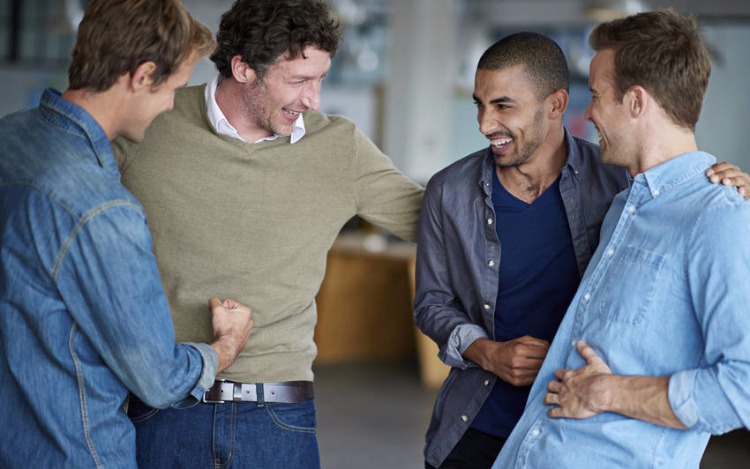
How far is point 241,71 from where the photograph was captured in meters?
2.32

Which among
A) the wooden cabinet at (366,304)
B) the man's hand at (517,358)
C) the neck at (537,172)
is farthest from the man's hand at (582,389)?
the wooden cabinet at (366,304)

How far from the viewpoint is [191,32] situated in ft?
5.90

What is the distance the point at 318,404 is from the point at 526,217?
4249mm

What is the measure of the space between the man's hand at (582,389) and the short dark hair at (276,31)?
0.97 meters

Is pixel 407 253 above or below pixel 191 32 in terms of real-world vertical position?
below

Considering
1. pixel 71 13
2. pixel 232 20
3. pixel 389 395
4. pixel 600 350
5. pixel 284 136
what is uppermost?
pixel 232 20

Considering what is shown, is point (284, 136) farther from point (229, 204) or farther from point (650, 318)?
point (650, 318)

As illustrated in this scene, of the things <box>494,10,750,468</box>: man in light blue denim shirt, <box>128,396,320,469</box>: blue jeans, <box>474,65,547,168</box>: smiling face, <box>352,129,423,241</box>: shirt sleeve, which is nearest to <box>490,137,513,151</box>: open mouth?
<box>474,65,547,168</box>: smiling face

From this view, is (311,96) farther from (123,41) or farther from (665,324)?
(665,324)

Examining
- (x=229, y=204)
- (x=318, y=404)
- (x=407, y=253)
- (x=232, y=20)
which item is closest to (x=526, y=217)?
(x=229, y=204)

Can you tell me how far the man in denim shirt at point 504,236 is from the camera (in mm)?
2254

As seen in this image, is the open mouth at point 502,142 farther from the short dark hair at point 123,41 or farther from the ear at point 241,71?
the short dark hair at point 123,41

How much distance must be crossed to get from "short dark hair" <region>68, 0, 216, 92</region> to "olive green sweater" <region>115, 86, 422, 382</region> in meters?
0.53

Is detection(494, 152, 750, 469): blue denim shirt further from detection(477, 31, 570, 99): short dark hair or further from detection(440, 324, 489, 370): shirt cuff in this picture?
detection(477, 31, 570, 99): short dark hair
